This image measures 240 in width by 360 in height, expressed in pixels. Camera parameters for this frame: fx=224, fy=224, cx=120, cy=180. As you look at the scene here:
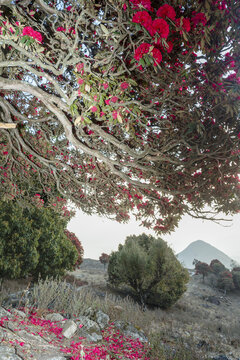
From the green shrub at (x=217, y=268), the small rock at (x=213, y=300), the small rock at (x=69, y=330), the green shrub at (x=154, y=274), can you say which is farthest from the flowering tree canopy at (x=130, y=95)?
the green shrub at (x=217, y=268)

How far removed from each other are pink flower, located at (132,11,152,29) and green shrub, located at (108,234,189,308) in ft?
45.7

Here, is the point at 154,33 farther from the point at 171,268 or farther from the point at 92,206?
the point at 171,268

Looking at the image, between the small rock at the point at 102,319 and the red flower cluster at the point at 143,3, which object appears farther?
the small rock at the point at 102,319

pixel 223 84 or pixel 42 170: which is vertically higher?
pixel 223 84

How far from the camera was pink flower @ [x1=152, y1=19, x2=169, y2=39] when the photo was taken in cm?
208

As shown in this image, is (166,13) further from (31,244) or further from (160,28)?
(31,244)

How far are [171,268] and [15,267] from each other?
9216mm

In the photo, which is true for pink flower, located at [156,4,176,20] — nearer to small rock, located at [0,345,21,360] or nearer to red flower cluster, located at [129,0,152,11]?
red flower cluster, located at [129,0,152,11]

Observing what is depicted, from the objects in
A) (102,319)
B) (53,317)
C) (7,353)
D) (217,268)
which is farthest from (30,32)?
(217,268)

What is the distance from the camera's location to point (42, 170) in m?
4.93

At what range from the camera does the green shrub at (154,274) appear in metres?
13.8

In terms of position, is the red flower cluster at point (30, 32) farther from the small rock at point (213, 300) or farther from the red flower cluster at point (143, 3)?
the small rock at point (213, 300)

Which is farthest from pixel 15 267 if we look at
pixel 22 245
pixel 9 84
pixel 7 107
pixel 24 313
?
pixel 9 84

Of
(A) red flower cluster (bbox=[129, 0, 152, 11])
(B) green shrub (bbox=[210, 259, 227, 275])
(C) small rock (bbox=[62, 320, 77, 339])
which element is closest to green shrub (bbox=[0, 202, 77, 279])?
(C) small rock (bbox=[62, 320, 77, 339])
